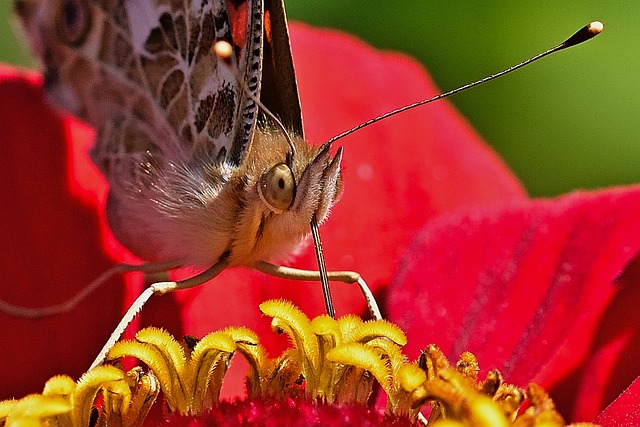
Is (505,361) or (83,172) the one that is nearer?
(505,361)

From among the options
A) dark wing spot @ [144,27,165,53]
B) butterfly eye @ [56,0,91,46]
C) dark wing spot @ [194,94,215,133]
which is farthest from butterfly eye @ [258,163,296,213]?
butterfly eye @ [56,0,91,46]

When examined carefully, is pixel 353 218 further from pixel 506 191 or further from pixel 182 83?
pixel 182 83

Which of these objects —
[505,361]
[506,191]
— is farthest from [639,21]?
[505,361]

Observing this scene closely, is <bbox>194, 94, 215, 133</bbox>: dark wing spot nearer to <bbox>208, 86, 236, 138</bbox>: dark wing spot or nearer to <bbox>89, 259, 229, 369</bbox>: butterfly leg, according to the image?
<bbox>208, 86, 236, 138</bbox>: dark wing spot

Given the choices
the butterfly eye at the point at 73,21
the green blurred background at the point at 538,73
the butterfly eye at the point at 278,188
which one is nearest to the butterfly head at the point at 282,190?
the butterfly eye at the point at 278,188

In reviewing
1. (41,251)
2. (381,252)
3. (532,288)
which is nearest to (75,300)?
(41,251)

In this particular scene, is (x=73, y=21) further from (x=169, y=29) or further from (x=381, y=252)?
(x=381, y=252)
